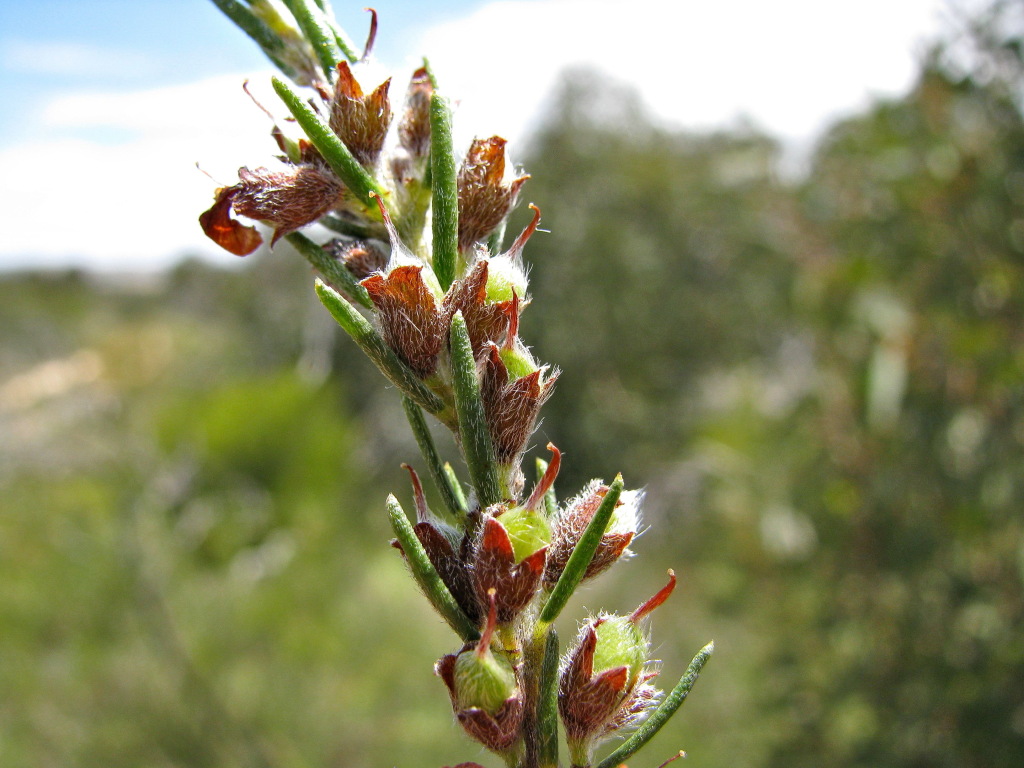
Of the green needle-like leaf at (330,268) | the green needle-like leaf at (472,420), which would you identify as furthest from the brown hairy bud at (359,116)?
the green needle-like leaf at (472,420)

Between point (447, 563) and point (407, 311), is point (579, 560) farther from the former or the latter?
point (407, 311)

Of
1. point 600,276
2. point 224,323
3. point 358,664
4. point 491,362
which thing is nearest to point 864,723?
point 491,362

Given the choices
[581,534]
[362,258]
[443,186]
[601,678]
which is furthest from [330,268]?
[601,678]

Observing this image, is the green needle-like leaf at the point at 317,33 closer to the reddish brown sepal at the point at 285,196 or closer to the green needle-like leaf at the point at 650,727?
the reddish brown sepal at the point at 285,196

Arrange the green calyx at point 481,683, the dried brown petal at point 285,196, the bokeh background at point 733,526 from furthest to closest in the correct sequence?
the bokeh background at point 733,526 < the dried brown petal at point 285,196 < the green calyx at point 481,683

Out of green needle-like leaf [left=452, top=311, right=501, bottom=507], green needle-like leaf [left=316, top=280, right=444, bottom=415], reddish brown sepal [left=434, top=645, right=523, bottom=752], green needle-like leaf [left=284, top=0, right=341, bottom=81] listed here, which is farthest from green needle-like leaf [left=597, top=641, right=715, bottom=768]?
green needle-like leaf [left=284, top=0, right=341, bottom=81]

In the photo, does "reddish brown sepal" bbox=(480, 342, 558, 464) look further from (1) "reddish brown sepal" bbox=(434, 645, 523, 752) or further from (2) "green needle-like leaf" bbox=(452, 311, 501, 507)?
(1) "reddish brown sepal" bbox=(434, 645, 523, 752)

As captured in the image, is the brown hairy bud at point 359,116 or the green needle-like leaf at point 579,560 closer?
the green needle-like leaf at point 579,560
